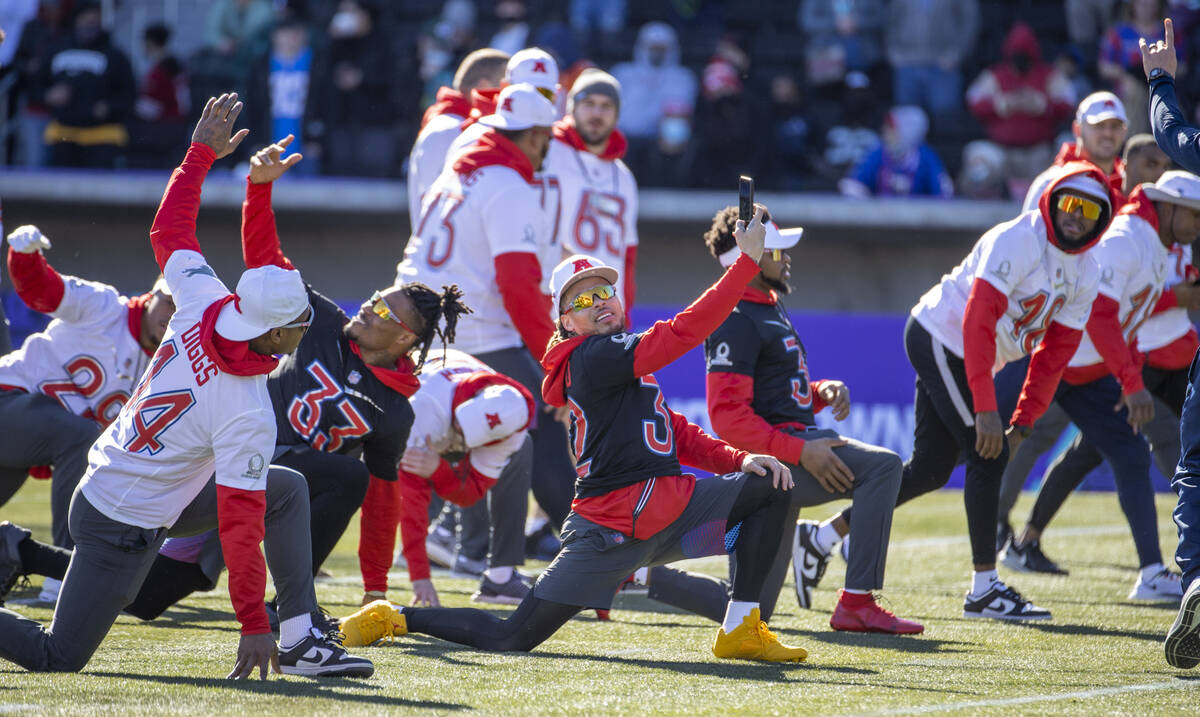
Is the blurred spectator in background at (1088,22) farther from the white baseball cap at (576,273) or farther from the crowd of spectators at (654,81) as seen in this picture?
the white baseball cap at (576,273)

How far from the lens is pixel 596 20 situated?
15.4m

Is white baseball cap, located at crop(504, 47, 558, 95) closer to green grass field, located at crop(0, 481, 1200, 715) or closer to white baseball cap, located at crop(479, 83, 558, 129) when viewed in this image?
white baseball cap, located at crop(479, 83, 558, 129)

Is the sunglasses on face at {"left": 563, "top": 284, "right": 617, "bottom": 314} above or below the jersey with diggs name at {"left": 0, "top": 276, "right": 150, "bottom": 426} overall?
above

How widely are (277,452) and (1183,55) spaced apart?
12131mm

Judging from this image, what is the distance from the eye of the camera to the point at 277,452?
5641mm

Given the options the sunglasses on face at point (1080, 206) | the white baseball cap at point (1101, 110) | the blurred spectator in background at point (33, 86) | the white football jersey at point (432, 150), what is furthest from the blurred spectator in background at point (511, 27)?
the sunglasses on face at point (1080, 206)

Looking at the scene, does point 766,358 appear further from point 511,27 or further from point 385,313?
point 511,27

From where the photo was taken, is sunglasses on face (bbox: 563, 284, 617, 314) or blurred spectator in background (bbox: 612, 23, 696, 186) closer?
sunglasses on face (bbox: 563, 284, 617, 314)

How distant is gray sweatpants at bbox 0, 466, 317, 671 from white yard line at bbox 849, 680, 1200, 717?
184 cm

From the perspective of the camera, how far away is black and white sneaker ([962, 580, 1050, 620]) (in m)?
6.45

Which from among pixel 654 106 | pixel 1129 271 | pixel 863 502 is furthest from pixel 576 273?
pixel 654 106

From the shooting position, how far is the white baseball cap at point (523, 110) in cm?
729

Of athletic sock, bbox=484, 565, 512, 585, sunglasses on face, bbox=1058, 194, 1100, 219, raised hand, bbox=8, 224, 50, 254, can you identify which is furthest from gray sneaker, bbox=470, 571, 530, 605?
sunglasses on face, bbox=1058, 194, 1100, 219

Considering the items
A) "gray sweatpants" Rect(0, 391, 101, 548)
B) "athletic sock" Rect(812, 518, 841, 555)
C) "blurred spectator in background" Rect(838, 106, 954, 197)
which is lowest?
"athletic sock" Rect(812, 518, 841, 555)
